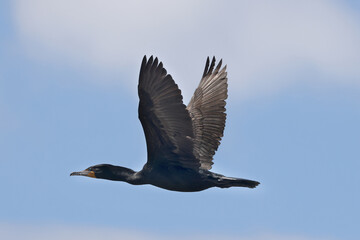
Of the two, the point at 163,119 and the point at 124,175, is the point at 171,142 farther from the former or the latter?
the point at 124,175

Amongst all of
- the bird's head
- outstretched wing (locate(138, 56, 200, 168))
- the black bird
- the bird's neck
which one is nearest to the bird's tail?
the black bird

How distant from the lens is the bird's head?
14.1 m

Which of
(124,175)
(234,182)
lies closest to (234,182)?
(234,182)

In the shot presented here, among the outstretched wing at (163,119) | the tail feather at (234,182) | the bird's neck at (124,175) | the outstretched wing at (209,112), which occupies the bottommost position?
the tail feather at (234,182)

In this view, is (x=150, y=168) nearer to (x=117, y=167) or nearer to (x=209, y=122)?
(x=117, y=167)

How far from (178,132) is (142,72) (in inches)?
49.7

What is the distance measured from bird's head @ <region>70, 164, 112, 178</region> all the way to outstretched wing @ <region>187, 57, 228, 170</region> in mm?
1667

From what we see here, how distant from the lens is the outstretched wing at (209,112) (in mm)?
14602

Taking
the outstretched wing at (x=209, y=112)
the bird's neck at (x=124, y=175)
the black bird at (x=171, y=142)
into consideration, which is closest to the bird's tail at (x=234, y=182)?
the black bird at (x=171, y=142)

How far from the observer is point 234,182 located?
533 inches

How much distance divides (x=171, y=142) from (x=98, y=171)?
5.63ft

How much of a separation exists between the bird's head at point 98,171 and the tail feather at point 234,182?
2.10 metres

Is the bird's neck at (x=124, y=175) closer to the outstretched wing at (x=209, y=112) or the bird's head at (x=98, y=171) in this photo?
the bird's head at (x=98, y=171)

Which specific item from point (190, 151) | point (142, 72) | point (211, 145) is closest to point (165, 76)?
point (142, 72)
